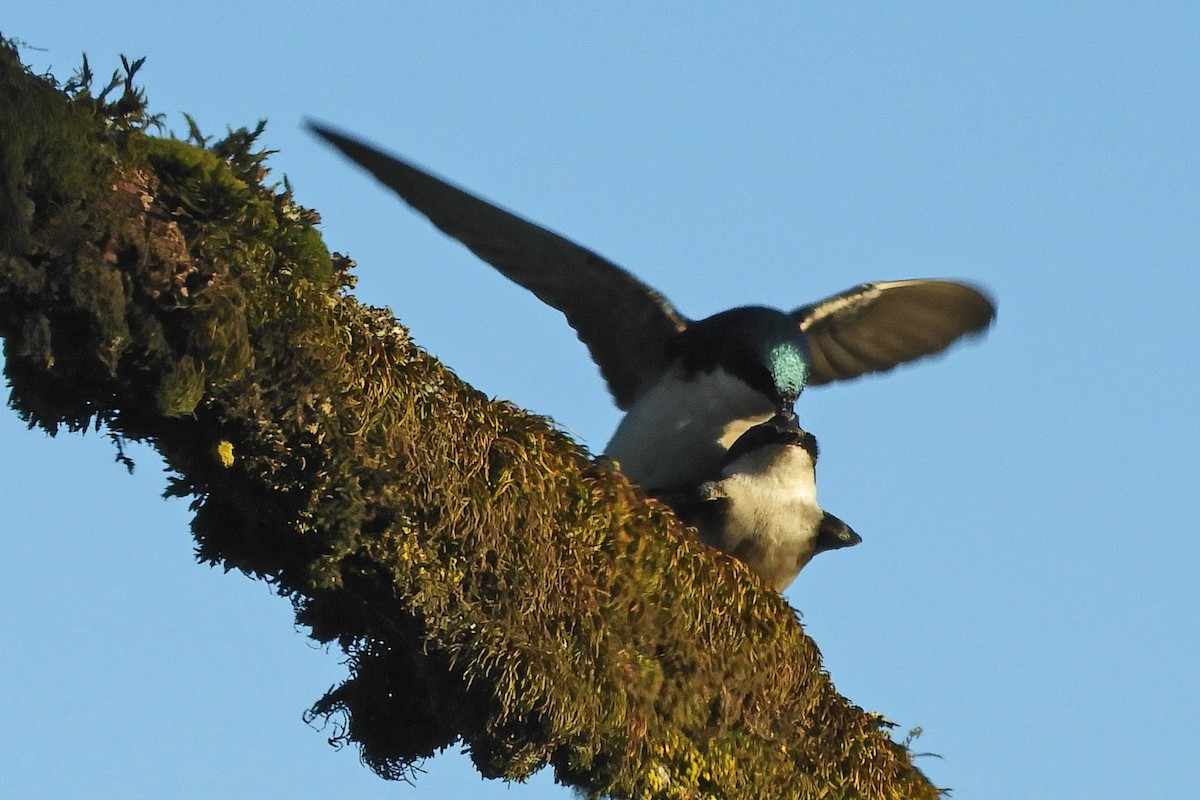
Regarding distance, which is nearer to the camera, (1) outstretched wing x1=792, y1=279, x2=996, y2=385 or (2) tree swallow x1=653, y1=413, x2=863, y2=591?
(2) tree swallow x1=653, y1=413, x2=863, y2=591

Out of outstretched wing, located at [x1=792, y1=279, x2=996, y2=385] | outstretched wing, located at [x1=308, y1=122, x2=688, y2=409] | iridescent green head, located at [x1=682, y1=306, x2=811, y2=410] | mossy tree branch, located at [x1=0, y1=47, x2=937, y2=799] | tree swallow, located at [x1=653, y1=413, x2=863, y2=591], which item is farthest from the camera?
outstretched wing, located at [x1=792, y1=279, x2=996, y2=385]

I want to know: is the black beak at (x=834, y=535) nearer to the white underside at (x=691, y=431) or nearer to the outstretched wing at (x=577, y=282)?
the white underside at (x=691, y=431)

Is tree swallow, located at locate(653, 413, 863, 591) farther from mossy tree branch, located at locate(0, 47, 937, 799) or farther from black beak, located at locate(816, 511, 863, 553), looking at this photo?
→ mossy tree branch, located at locate(0, 47, 937, 799)

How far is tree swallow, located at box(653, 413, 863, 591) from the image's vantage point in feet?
17.5

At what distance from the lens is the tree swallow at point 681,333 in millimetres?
6211

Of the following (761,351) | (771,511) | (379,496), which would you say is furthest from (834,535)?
(379,496)

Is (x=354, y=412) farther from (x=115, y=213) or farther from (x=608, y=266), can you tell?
(x=608, y=266)

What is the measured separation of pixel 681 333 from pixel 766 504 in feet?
5.38

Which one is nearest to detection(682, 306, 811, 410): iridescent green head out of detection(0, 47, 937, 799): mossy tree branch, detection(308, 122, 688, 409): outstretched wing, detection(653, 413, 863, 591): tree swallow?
detection(308, 122, 688, 409): outstretched wing

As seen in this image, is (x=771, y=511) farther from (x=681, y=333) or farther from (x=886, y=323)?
(x=886, y=323)

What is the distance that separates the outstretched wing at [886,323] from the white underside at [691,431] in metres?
1.34

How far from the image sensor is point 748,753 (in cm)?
440

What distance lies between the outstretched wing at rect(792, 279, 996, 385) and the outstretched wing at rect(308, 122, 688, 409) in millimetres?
878

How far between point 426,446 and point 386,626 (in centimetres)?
50
